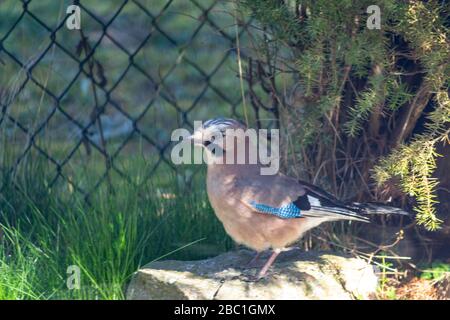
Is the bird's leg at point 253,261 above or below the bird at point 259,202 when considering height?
below

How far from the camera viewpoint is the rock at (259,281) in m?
3.95

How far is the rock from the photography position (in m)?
3.95

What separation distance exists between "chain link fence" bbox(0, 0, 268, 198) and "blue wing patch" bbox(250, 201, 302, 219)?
2.88ft

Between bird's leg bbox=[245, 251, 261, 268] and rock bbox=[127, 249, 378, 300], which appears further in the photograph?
bird's leg bbox=[245, 251, 261, 268]

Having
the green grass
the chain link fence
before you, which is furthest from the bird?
the chain link fence

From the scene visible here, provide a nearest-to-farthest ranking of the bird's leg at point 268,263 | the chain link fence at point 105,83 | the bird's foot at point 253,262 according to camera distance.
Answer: the bird's leg at point 268,263 < the bird's foot at point 253,262 < the chain link fence at point 105,83

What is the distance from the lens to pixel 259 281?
406 centimetres

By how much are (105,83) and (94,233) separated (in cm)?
111

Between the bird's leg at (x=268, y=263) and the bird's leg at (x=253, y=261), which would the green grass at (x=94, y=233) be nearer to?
the bird's leg at (x=253, y=261)

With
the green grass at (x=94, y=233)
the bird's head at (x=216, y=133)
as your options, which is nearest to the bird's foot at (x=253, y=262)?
the green grass at (x=94, y=233)

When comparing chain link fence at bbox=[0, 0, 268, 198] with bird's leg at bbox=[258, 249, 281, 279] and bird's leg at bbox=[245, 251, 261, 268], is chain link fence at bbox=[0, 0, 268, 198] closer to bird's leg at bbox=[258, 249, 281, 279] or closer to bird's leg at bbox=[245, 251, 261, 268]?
bird's leg at bbox=[245, 251, 261, 268]

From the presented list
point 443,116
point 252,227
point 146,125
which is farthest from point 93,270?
point 146,125

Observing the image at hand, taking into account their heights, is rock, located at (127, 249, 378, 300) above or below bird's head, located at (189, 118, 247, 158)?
below

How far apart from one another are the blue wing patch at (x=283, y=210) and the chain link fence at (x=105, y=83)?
877 mm
